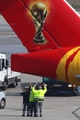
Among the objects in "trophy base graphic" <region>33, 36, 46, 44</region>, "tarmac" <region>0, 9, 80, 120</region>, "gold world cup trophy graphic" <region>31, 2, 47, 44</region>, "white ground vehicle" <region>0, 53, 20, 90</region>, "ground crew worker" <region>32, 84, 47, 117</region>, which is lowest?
"tarmac" <region>0, 9, 80, 120</region>

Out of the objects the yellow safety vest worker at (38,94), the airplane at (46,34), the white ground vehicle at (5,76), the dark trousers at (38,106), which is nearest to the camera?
the airplane at (46,34)

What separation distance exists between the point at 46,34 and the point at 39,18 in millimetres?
482

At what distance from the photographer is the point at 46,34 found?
16.9m

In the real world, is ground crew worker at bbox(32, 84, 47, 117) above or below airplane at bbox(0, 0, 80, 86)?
below

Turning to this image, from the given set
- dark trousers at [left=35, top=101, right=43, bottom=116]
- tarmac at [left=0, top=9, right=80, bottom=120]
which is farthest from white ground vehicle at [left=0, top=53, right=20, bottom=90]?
dark trousers at [left=35, top=101, right=43, bottom=116]

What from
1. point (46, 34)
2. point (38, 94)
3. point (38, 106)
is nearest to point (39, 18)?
point (46, 34)

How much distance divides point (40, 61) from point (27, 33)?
0.89 meters

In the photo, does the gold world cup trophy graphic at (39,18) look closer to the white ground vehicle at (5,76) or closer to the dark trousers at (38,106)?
the dark trousers at (38,106)

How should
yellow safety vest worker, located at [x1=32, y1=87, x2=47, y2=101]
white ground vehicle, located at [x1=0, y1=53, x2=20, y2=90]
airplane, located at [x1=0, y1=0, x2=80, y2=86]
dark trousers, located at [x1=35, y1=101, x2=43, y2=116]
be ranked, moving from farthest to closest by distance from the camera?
white ground vehicle, located at [x1=0, y1=53, x2=20, y2=90] < dark trousers, located at [x1=35, y1=101, x2=43, y2=116] < yellow safety vest worker, located at [x1=32, y1=87, x2=47, y2=101] < airplane, located at [x1=0, y1=0, x2=80, y2=86]

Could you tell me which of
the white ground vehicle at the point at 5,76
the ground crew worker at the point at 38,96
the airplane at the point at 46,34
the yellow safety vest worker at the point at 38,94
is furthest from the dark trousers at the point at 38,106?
the white ground vehicle at the point at 5,76

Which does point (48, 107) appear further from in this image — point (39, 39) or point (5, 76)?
point (39, 39)

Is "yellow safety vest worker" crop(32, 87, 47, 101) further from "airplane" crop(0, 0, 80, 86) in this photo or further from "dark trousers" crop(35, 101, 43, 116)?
"airplane" crop(0, 0, 80, 86)

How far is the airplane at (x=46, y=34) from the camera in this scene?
1664 cm

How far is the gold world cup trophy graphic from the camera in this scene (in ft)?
54.8
